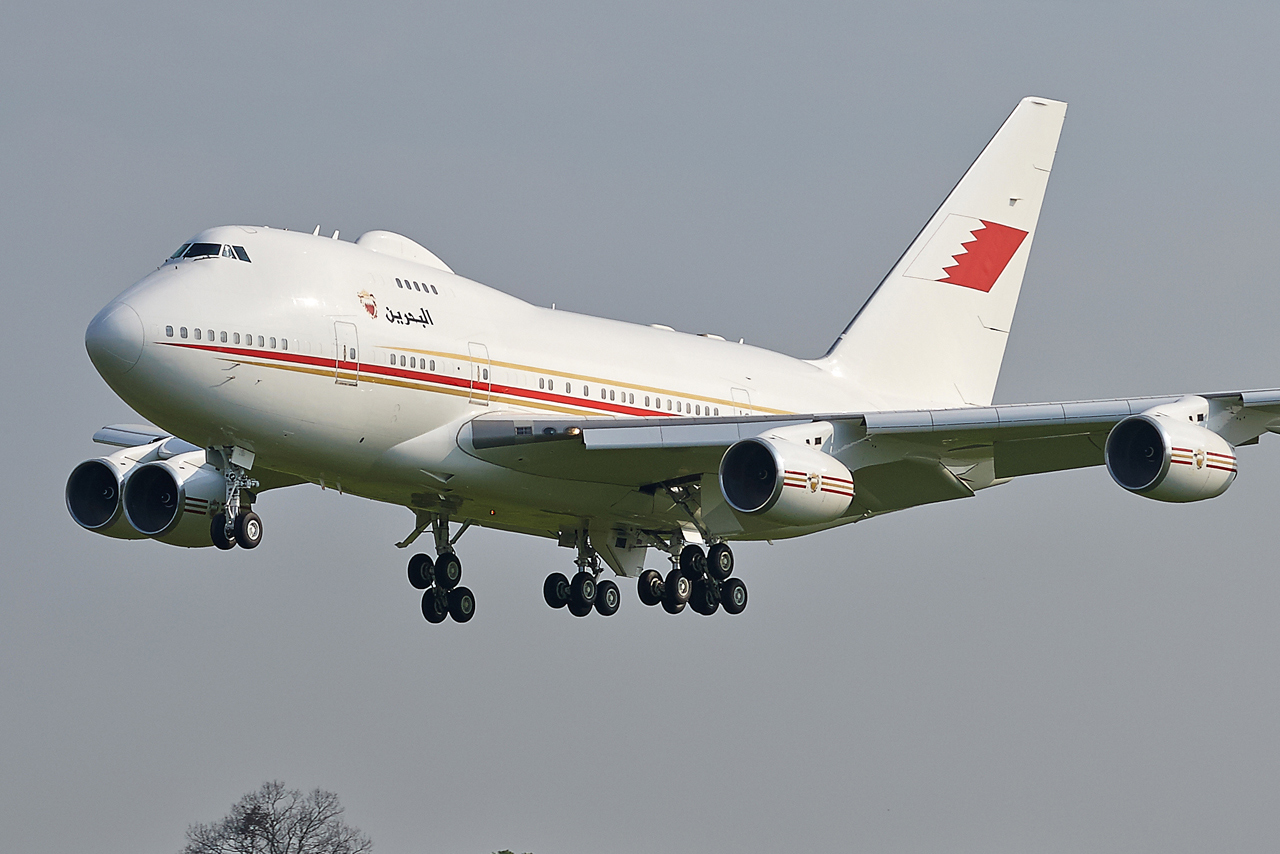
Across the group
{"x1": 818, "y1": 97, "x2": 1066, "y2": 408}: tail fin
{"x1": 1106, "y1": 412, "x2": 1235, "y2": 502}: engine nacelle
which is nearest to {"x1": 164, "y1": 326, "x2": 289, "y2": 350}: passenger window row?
{"x1": 1106, "y1": 412, "x2": 1235, "y2": 502}: engine nacelle

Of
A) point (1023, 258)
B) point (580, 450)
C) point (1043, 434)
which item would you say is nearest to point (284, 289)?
point (580, 450)

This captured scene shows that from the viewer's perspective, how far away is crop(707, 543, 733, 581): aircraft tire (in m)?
37.8

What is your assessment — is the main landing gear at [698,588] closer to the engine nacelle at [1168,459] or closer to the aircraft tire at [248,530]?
the engine nacelle at [1168,459]

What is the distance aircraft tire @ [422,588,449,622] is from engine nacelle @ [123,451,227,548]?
484cm

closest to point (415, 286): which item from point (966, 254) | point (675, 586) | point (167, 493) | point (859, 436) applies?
point (167, 493)

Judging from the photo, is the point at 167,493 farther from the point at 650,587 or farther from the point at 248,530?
the point at 650,587

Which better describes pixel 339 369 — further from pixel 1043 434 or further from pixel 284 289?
pixel 1043 434

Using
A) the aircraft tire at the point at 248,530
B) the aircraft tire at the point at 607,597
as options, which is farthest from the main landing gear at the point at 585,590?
the aircraft tire at the point at 248,530

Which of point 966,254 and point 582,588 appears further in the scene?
point 966,254

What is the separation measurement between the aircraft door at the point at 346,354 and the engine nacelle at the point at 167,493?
21.6 feet

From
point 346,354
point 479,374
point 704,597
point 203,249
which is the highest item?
point 203,249

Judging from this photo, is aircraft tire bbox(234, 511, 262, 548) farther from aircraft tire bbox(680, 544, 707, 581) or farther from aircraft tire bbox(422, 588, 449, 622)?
aircraft tire bbox(680, 544, 707, 581)

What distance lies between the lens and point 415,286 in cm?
3294

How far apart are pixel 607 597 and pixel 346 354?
10.6m
